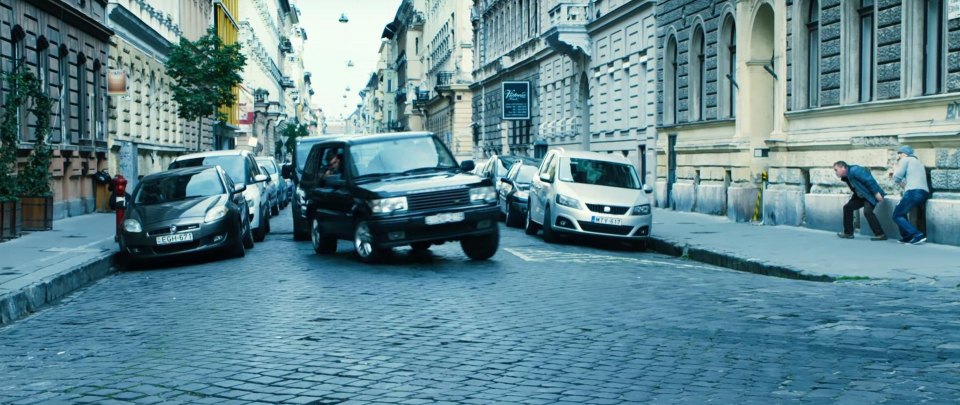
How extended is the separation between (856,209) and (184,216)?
10.3 meters

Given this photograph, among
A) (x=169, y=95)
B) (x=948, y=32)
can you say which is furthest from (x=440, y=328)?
(x=169, y=95)

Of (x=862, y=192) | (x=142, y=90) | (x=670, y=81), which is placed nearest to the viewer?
(x=862, y=192)

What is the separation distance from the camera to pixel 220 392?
284 inches

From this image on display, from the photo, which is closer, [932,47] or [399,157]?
[399,157]

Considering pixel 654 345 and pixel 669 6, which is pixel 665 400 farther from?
pixel 669 6

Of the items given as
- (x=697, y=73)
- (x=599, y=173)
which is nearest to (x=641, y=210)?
(x=599, y=173)

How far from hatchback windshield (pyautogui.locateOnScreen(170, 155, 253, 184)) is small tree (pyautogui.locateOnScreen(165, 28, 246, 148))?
1472 cm

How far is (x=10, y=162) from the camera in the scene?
19.9 meters

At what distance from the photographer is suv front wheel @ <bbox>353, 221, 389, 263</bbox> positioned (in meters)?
15.6

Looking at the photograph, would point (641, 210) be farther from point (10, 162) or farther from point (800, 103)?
point (10, 162)

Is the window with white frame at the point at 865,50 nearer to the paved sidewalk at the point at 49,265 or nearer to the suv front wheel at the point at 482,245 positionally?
the suv front wheel at the point at 482,245

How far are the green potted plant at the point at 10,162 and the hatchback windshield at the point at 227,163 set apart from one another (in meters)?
3.79

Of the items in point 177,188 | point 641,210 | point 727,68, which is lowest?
point 641,210

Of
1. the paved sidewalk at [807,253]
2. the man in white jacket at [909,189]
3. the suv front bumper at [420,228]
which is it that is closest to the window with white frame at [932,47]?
the man in white jacket at [909,189]
